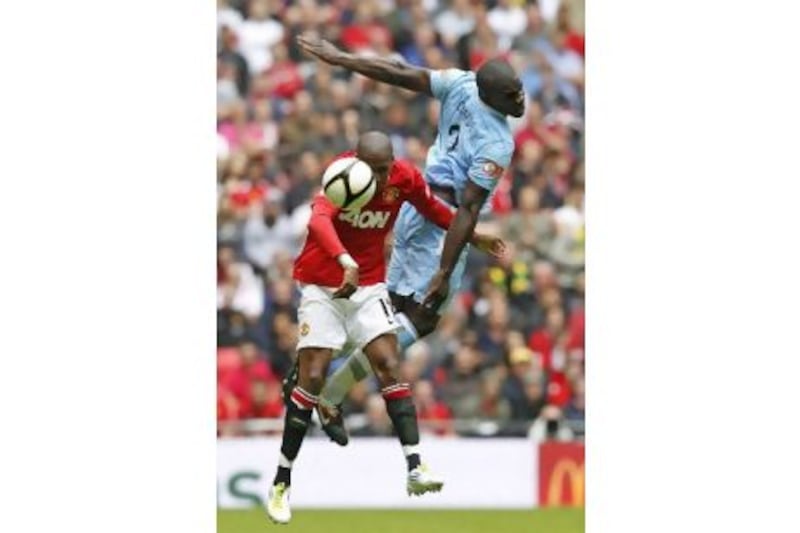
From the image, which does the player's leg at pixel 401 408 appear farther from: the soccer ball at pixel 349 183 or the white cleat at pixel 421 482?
the soccer ball at pixel 349 183

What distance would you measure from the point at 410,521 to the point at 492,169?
11.8ft

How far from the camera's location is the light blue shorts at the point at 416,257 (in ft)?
35.6

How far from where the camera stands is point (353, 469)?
45.1ft

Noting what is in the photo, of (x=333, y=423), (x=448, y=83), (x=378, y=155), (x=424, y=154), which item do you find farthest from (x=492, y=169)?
(x=424, y=154)

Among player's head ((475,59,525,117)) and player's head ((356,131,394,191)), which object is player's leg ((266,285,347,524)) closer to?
player's head ((356,131,394,191))

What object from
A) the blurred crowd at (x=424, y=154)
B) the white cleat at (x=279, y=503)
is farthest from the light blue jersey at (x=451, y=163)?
the blurred crowd at (x=424, y=154)

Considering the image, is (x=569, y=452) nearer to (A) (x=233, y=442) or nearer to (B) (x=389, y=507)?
(B) (x=389, y=507)

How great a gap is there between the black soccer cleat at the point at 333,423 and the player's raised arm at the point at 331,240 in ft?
3.58

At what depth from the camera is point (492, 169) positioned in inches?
411

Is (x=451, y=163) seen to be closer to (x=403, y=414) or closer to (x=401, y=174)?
(x=401, y=174)

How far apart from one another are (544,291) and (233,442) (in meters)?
3.03

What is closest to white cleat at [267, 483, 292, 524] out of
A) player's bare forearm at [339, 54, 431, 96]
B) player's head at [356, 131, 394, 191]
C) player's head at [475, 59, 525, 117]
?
player's head at [356, 131, 394, 191]

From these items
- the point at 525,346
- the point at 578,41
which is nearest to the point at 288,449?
the point at 525,346

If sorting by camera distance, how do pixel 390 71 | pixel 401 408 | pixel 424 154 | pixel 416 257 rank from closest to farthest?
pixel 401 408
pixel 390 71
pixel 416 257
pixel 424 154
